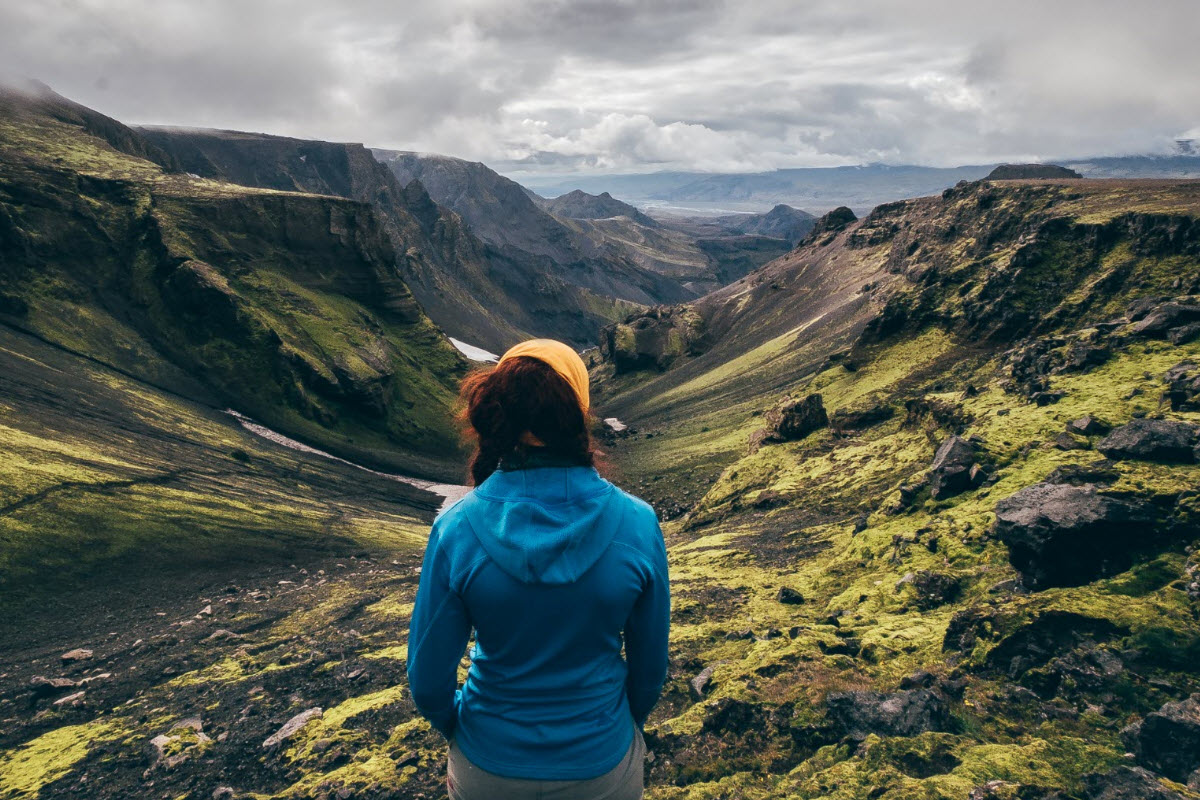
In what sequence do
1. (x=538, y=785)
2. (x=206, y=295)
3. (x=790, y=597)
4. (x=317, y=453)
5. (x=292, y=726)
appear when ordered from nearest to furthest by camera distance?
(x=538, y=785), (x=292, y=726), (x=790, y=597), (x=317, y=453), (x=206, y=295)

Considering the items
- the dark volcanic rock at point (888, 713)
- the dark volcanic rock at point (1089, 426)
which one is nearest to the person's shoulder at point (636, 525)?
the dark volcanic rock at point (888, 713)

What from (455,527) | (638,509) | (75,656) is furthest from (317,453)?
(638,509)

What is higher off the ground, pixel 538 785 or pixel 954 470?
pixel 538 785

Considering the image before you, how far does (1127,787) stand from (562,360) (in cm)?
1028

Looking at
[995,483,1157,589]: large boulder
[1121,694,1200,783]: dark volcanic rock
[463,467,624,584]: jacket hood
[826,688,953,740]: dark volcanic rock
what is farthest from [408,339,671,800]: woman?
[995,483,1157,589]: large boulder

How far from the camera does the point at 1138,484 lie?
1706cm

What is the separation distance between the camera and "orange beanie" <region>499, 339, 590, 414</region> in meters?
4.88

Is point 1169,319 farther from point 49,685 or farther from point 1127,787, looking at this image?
point 49,685

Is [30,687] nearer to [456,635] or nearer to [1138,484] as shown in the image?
[456,635]

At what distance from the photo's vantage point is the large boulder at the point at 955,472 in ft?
82.7

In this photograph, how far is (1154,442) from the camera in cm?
1838

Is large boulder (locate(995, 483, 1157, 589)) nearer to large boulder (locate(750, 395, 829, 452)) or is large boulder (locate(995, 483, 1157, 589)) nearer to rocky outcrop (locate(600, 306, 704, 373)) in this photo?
large boulder (locate(750, 395, 829, 452))

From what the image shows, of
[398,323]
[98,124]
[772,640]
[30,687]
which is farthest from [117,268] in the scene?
[772,640]

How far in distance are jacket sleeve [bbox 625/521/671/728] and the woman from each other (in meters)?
0.02
